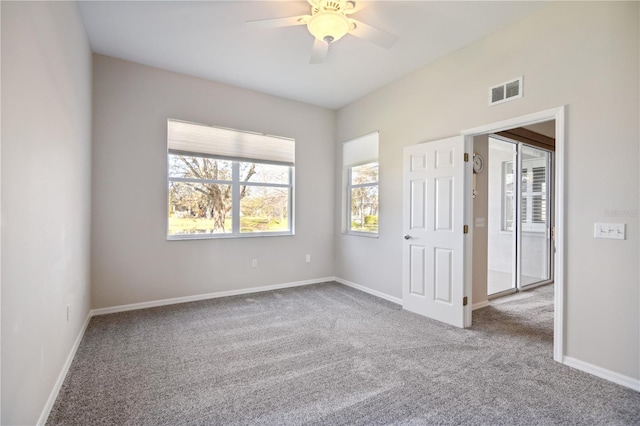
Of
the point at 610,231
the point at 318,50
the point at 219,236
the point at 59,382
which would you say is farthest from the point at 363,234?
the point at 59,382

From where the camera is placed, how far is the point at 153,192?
393cm

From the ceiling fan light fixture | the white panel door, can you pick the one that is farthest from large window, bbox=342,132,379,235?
the ceiling fan light fixture

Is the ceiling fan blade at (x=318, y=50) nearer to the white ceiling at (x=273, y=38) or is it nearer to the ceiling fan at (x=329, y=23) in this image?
the ceiling fan at (x=329, y=23)

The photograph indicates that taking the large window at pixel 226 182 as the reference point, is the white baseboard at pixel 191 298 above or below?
below

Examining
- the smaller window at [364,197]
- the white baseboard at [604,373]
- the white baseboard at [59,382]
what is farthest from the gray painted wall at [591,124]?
the white baseboard at [59,382]

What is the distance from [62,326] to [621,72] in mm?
4535

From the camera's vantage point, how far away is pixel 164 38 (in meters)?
3.21

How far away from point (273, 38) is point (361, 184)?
251 cm

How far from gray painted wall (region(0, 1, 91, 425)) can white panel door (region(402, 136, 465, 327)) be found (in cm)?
342

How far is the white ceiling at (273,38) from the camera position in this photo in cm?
271

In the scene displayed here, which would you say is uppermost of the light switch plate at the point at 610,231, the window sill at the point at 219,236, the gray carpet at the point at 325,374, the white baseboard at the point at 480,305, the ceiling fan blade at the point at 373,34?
the ceiling fan blade at the point at 373,34

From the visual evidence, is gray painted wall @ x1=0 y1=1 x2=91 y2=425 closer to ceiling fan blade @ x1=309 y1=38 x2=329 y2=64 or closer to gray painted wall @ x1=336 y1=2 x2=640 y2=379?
ceiling fan blade @ x1=309 y1=38 x2=329 y2=64

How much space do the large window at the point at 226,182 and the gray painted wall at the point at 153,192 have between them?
0.42 feet

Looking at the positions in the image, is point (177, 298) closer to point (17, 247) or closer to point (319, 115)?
point (17, 247)
